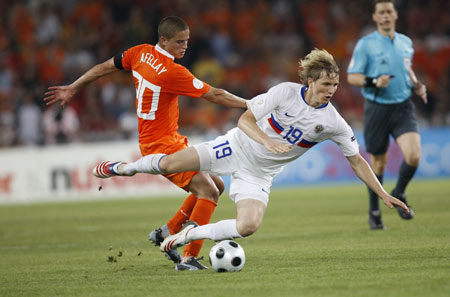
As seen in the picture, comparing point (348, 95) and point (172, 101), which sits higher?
point (348, 95)

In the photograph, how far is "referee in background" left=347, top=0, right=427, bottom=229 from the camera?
942 centimetres

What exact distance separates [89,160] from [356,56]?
10063mm

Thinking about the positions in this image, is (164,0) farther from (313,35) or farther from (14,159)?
(14,159)

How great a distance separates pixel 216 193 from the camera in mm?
7012

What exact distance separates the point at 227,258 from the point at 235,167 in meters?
0.97

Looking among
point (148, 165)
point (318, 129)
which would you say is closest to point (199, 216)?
point (148, 165)

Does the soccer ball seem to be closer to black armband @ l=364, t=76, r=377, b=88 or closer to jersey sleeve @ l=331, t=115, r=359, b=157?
jersey sleeve @ l=331, t=115, r=359, b=157

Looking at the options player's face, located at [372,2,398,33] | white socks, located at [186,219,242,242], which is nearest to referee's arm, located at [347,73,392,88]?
player's face, located at [372,2,398,33]

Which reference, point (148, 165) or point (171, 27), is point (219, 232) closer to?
point (148, 165)

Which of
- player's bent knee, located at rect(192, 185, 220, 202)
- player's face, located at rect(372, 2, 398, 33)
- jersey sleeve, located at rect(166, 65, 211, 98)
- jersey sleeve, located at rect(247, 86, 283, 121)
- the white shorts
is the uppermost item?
player's face, located at rect(372, 2, 398, 33)

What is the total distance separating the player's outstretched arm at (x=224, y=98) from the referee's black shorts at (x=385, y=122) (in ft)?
10.8

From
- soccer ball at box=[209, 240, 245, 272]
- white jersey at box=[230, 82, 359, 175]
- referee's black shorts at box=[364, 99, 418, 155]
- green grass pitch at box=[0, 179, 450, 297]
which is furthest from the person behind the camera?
referee's black shorts at box=[364, 99, 418, 155]

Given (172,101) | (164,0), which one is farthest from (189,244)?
(164,0)

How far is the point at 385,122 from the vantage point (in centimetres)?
958
